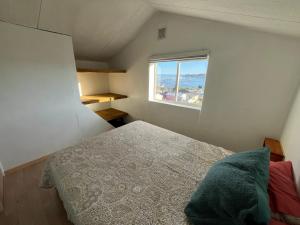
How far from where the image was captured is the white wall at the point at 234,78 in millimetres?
1624

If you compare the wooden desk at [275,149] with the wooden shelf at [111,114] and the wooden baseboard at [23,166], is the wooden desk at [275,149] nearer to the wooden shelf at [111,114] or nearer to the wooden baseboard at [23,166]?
the wooden shelf at [111,114]

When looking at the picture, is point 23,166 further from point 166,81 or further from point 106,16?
point 166,81

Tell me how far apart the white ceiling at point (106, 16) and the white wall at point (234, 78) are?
7.7 inches

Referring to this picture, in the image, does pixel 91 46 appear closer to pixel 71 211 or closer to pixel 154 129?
pixel 154 129

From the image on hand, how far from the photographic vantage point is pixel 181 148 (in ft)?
5.09

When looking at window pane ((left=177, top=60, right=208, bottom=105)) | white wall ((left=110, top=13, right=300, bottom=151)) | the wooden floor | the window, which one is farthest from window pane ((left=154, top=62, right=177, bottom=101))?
the wooden floor

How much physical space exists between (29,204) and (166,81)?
8.65ft

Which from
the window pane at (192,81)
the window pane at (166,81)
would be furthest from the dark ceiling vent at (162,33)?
the window pane at (192,81)

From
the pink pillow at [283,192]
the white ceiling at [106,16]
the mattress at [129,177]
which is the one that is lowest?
the mattress at [129,177]

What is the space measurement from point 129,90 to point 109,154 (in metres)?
2.08

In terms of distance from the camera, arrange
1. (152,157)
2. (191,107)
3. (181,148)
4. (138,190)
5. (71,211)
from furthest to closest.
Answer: (191,107), (181,148), (152,157), (138,190), (71,211)

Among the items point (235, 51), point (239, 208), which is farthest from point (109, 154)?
point (235, 51)

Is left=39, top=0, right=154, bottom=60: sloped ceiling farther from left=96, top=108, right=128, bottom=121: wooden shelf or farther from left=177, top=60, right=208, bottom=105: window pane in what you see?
left=96, top=108, right=128, bottom=121: wooden shelf

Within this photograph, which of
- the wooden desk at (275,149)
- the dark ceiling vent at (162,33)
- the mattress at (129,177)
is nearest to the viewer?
the mattress at (129,177)
